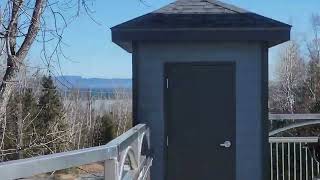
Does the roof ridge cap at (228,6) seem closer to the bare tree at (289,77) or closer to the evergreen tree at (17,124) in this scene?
the evergreen tree at (17,124)

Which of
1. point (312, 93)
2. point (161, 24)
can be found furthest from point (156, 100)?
point (312, 93)

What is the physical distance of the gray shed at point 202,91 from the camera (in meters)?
7.27

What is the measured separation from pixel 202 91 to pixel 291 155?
9.63ft

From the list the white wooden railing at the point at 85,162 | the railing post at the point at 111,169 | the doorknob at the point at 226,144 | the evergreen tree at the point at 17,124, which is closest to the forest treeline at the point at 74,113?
the evergreen tree at the point at 17,124

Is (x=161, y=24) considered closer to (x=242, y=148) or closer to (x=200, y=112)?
(x=200, y=112)

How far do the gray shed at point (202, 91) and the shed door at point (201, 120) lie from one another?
0.04 feet

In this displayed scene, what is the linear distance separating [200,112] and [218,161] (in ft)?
2.31

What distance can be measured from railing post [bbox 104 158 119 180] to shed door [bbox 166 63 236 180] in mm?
4069

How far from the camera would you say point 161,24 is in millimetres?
7289

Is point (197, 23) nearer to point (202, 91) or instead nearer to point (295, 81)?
point (202, 91)

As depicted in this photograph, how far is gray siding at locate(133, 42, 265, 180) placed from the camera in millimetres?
7438

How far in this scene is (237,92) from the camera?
7430 millimetres

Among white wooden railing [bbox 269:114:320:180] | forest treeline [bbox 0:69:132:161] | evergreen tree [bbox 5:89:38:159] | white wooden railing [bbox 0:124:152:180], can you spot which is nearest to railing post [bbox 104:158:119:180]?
white wooden railing [bbox 0:124:152:180]

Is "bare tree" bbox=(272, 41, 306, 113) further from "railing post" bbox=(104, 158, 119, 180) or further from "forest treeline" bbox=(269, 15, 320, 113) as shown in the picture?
"railing post" bbox=(104, 158, 119, 180)
